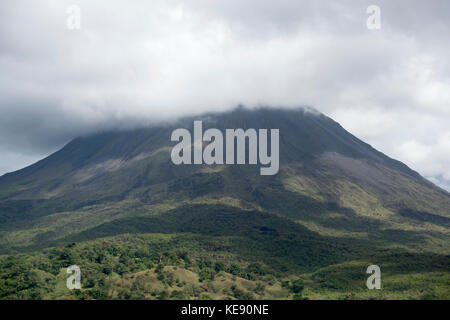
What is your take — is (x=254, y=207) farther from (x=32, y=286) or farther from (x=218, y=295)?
(x=32, y=286)

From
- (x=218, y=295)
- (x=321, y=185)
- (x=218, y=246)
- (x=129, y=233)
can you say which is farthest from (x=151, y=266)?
(x=321, y=185)

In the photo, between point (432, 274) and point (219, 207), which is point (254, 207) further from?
point (432, 274)

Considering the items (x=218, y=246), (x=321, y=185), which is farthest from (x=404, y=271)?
(x=321, y=185)

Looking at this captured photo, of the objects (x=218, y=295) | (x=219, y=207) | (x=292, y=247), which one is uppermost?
(x=219, y=207)
